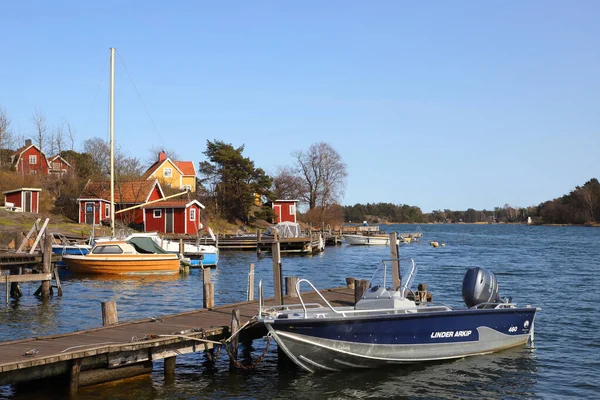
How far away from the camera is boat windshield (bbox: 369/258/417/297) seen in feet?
52.0

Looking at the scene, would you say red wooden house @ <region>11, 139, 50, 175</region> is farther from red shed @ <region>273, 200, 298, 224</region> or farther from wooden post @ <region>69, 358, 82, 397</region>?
wooden post @ <region>69, 358, 82, 397</region>

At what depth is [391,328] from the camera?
14.6 m

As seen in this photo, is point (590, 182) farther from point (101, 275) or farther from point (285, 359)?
point (285, 359)

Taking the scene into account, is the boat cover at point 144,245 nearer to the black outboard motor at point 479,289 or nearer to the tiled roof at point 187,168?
the black outboard motor at point 479,289

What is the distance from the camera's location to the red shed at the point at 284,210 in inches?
2977

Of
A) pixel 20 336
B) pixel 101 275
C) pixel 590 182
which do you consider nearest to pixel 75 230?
pixel 101 275

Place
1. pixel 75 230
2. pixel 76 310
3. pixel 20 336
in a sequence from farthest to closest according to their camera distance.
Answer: pixel 75 230
pixel 76 310
pixel 20 336

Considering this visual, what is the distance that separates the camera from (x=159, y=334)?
13898mm

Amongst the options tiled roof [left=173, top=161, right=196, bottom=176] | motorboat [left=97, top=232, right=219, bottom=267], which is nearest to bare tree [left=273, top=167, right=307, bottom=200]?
tiled roof [left=173, top=161, right=196, bottom=176]

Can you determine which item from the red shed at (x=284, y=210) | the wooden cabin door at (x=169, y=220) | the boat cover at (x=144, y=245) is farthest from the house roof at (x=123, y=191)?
the boat cover at (x=144, y=245)

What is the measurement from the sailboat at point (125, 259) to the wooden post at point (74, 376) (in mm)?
21027

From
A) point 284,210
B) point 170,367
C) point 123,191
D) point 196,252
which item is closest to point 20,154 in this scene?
point 123,191

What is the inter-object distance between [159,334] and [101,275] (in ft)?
66.8

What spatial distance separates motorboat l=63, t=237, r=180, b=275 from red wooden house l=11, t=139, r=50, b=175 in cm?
4110
